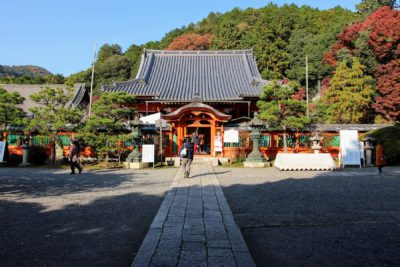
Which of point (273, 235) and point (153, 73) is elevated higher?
point (153, 73)

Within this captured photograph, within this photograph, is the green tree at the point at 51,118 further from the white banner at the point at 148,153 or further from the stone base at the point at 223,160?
the stone base at the point at 223,160

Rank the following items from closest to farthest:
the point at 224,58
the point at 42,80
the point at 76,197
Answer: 1. the point at 76,197
2. the point at 224,58
3. the point at 42,80

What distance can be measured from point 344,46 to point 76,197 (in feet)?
107

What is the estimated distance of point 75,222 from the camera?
5508mm

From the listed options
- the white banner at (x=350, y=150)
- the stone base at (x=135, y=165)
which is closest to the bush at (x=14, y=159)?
the stone base at (x=135, y=165)

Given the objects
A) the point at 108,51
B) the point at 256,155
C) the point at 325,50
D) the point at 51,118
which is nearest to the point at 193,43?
the point at 325,50

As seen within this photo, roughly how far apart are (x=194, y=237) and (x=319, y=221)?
2468 mm

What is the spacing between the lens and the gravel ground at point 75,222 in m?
3.93

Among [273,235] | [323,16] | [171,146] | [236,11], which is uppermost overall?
[236,11]

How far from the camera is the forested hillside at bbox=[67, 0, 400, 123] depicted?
996 inches

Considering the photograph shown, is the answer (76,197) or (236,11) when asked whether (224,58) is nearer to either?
(76,197)

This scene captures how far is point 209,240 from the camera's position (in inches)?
171

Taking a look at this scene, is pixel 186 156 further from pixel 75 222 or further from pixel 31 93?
pixel 31 93

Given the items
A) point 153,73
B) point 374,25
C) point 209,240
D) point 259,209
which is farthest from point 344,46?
point 209,240
